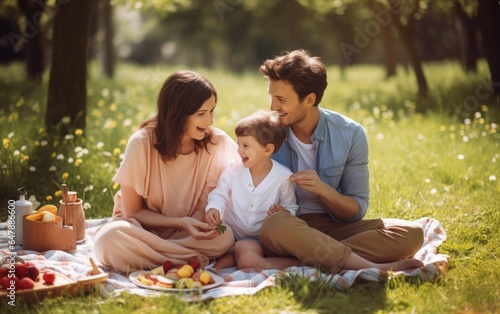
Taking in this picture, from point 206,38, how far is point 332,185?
29.8 m

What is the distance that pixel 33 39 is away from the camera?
52.4 ft

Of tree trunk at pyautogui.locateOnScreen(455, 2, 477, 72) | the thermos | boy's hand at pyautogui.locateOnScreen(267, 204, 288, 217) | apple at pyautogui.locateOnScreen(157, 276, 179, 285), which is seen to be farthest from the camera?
tree trunk at pyautogui.locateOnScreen(455, 2, 477, 72)

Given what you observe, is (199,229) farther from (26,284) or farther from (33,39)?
(33,39)

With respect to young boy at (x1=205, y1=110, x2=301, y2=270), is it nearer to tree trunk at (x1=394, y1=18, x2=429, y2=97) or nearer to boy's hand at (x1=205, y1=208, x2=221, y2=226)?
boy's hand at (x1=205, y1=208, x2=221, y2=226)

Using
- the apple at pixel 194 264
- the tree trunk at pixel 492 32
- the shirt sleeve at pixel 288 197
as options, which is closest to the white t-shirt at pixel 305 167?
the shirt sleeve at pixel 288 197

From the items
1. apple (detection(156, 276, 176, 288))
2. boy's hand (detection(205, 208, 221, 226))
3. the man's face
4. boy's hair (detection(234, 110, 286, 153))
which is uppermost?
the man's face

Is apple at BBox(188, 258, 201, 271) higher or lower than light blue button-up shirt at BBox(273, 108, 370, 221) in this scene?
lower

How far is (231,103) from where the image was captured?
1327cm

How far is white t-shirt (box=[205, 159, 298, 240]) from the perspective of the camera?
4680 millimetres

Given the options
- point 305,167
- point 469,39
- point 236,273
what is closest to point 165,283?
point 236,273

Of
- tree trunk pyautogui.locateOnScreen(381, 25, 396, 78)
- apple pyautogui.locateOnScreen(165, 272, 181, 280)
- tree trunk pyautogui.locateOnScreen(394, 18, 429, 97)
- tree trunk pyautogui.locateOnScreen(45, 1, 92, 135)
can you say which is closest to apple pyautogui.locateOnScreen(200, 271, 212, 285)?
apple pyautogui.locateOnScreen(165, 272, 181, 280)

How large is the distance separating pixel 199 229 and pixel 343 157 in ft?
3.70

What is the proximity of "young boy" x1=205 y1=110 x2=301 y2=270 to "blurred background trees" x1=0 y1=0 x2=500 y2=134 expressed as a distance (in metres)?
3.64

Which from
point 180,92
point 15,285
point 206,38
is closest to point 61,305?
point 15,285
